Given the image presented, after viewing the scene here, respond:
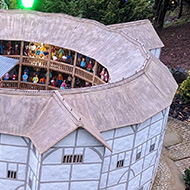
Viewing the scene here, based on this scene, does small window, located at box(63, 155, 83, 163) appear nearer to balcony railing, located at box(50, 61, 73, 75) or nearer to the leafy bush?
the leafy bush

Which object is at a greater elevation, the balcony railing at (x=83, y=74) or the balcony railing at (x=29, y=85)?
the balcony railing at (x=83, y=74)

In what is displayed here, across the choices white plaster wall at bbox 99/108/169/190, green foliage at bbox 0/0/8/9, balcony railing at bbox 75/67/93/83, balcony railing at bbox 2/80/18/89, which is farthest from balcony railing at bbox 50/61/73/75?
green foliage at bbox 0/0/8/9

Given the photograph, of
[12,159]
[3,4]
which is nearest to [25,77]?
[3,4]

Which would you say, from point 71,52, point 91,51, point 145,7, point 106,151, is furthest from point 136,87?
point 145,7

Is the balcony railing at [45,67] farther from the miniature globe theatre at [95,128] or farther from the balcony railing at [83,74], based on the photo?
the miniature globe theatre at [95,128]

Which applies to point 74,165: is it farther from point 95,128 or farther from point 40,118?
point 40,118

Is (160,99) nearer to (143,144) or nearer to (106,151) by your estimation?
(143,144)

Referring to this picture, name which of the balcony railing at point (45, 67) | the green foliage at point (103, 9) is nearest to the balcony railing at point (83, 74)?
the balcony railing at point (45, 67)
